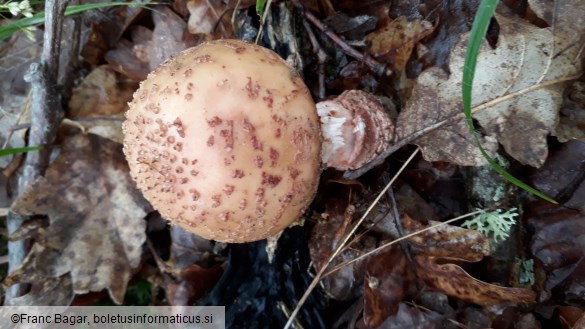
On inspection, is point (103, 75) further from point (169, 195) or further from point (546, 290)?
point (546, 290)

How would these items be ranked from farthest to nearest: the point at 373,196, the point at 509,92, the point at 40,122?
the point at 40,122 < the point at 373,196 < the point at 509,92

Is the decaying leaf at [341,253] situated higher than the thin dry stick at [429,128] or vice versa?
the thin dry stick at [429,128]

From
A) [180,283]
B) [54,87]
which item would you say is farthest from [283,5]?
[180,283]

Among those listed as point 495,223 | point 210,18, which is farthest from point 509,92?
point 210,18

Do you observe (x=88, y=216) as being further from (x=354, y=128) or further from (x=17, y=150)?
(x=354, y=128)

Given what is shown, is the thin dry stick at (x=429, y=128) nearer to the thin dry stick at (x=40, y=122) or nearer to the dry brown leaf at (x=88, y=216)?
the dry brown leaf at (x=88, y=216)

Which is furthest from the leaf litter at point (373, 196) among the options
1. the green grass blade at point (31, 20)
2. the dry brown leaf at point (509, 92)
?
the green grass blade at point (31, 20)

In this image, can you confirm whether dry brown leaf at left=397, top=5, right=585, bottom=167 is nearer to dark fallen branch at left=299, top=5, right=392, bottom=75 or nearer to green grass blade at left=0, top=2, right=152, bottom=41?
dark fallen branch at left=299, top=5, right=392, bottom=75
